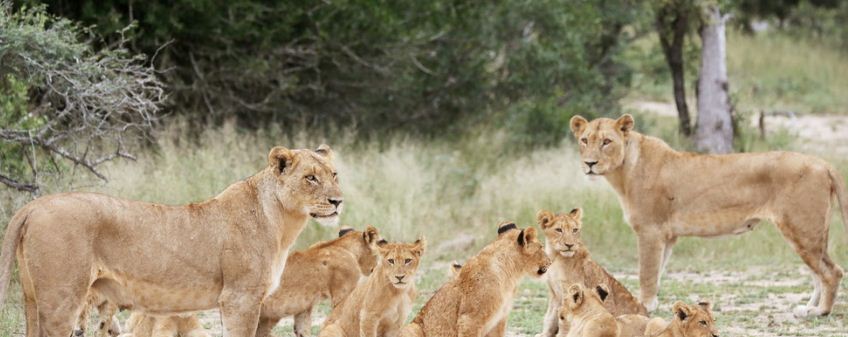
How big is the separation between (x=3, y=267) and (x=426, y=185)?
7.83 meters

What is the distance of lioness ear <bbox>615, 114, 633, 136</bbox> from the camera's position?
10227mm

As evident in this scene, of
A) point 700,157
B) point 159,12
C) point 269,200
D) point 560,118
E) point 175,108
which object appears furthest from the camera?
point 560,118

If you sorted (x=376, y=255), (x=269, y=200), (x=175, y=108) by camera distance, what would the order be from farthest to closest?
(x=175, y=108) → (x=376, y=255) → (x=269, y=200)

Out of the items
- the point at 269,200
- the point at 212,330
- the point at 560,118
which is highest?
the point at 269,200

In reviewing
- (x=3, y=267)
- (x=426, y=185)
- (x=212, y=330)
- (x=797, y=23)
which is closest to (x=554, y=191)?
(x=426, y=185)

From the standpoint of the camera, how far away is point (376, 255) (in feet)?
28.6

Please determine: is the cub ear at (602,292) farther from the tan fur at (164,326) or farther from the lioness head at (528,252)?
the tan fur at (164,326)

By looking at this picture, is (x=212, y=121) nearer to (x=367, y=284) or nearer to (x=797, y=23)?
(x=367, y=284)

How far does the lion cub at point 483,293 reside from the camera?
7445 mm

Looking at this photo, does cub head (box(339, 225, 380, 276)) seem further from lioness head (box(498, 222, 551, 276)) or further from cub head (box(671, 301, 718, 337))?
cub head (box(671, 301, 718, 337))

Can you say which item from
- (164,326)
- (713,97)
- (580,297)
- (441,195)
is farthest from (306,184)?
(713,97)

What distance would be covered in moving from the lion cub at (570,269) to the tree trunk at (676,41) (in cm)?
964

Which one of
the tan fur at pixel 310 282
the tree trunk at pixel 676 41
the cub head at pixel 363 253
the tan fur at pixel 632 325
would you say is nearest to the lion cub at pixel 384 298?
the tan fur at pixel 310 282

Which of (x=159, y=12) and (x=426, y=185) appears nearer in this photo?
(x=426, y=185)
